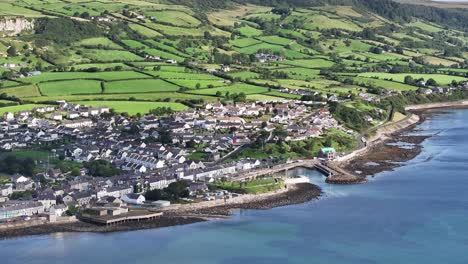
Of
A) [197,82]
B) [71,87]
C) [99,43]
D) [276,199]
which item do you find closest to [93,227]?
[276,199]

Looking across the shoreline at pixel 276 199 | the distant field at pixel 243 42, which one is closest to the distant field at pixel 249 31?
the distant field at pixel 243 42

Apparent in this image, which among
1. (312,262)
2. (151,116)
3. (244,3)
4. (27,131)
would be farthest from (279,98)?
(244,3)

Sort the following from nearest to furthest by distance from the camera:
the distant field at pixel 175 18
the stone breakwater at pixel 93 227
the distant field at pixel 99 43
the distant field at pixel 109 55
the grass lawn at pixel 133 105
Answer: the stone breakwater at pixel 93 227 → the grass lawn at pixel 133 105 → the distant field at pixel 109 55 → the distant field at pixel 99 43 → the distant field at pixel 175 18

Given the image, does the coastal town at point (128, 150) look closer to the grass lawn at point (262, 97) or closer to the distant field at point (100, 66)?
the grass lawn at point (262, 97)

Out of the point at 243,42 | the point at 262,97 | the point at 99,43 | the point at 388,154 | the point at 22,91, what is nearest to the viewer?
the point at 388,154

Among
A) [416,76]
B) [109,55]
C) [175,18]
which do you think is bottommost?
[416,76]

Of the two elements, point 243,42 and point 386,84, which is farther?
point 243,42

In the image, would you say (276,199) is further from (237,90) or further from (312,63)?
(312,63)

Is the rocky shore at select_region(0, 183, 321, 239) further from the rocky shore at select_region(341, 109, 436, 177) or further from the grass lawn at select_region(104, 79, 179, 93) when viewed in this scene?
the grass lawn at select_region(104, 79, 179, 93)
